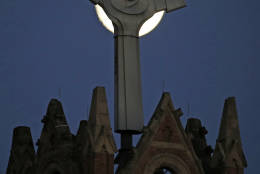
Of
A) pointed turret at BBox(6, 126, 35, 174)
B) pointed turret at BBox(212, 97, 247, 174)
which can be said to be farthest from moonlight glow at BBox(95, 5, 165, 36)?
pointed turret at BBox(6, 126, 35, 174)

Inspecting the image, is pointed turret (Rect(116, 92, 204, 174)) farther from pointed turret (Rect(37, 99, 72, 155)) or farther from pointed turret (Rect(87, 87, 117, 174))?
pointed turret (Rect(37, 99, 72, 155))

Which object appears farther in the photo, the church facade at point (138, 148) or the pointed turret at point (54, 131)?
the pointed turret at point (54, 131)

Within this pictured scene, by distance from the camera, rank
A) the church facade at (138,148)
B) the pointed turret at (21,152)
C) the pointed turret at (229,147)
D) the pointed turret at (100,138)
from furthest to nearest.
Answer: the pointed turret at (21,152), the pointed turret at (229,147), the church facade at (138,148), the pointed turret at (100,138)

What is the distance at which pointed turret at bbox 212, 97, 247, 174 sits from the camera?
140 ft

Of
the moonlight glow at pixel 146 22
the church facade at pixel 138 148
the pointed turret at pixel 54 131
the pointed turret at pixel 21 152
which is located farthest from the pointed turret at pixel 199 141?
the pointed turret at pixel 21 152

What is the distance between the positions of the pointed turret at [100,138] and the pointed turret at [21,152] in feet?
20.2

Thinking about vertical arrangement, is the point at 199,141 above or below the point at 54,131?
below

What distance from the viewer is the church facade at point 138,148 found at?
40719 mm

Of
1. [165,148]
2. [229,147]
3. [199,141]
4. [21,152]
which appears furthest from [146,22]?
[21,152]

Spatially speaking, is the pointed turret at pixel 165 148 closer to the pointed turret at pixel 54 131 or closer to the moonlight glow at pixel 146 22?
the pointed turret at pixel 54 131

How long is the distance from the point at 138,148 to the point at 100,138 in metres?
2.18

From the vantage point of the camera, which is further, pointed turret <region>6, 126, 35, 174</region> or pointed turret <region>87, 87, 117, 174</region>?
pointed turret <region>6, 126, 35, 174</region>

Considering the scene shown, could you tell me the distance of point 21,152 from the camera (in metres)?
46.2

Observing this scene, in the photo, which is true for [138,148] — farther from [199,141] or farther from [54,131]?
[199,141]
